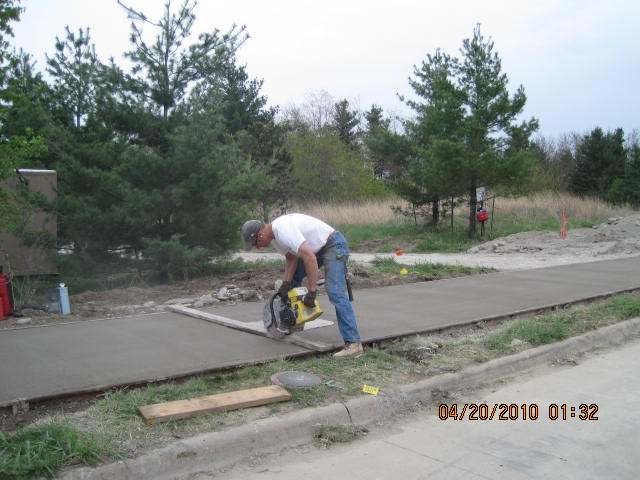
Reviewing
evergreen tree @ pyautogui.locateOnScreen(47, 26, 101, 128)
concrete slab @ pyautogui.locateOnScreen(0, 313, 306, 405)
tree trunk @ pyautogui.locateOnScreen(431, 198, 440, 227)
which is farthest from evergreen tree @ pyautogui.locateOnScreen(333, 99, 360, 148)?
concrete slab @ pyautogui.locateOnScreen(0, 313, 306, 405)

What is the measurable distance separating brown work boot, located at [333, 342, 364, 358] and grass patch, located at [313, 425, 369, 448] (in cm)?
136

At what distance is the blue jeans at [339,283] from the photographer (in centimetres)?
611

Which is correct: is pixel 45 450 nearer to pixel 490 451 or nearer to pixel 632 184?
pixel 490 451

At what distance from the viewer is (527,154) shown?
20922 mm

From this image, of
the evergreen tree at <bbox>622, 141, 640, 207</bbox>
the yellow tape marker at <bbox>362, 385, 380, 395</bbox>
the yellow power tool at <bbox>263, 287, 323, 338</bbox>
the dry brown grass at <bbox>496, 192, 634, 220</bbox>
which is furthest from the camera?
the evergreen tree at <bbox>622, 141, 640, 207</bbox>

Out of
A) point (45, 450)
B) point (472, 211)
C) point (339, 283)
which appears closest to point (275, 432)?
point (45, 450)

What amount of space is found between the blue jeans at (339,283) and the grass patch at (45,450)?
279cm

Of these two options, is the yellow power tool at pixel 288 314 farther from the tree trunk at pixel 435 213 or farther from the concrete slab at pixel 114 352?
the tree trunk at pixel 435 213

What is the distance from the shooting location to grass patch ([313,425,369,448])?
14.4 feet

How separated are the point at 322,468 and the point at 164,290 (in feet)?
25.3

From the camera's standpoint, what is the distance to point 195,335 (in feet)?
22.9

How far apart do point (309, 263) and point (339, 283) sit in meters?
0.52

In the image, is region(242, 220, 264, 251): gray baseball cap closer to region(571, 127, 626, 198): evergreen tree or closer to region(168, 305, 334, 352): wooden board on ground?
region(168, 305, 334, 352): wooden board on ground

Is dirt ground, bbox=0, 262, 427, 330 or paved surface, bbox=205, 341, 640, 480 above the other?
dirt ground, bbox=0, 262, 427, 330
